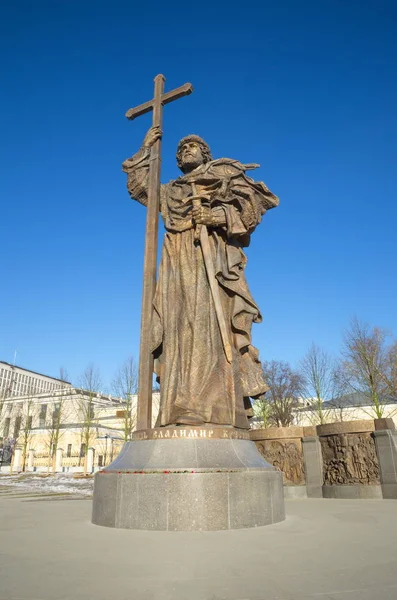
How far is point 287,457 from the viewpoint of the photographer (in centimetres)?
1158

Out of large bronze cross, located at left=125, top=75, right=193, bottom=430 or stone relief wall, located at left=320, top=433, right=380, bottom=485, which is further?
stone relief wall, located at left=320, top=433, right=380, bottom=485

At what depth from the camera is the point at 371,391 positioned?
28.6 metres

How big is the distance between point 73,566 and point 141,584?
74cm

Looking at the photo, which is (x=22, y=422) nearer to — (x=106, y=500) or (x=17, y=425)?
(x=17, y=425)

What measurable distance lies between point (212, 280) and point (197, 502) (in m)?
3.40

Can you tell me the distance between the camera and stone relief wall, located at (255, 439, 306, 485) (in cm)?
1137

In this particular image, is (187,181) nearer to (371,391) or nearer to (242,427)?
(242,427)

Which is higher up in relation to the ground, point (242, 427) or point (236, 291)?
point (236, 291)

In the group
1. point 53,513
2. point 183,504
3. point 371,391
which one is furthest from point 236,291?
point 371,391

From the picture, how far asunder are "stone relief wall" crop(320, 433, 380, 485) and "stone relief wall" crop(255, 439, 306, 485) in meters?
0.66

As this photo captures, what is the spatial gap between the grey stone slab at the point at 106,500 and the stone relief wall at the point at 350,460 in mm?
7286

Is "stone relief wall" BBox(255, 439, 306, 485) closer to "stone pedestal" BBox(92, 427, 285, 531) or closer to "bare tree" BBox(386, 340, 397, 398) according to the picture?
"stone pedestal" BBox(92, 427, 285, 531)

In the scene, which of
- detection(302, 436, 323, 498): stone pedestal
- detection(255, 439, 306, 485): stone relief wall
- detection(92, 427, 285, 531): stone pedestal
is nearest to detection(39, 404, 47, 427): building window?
detection(255, 439, 306, 485): stone relief wall

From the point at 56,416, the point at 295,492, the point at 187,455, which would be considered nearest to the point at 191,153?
the point at 187,455
